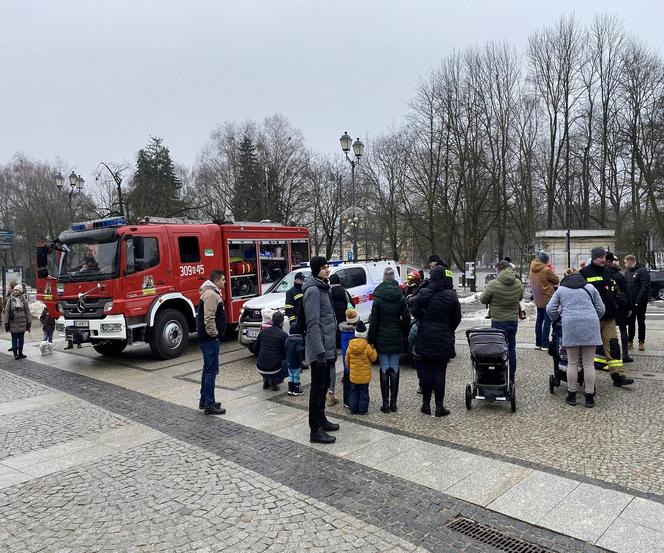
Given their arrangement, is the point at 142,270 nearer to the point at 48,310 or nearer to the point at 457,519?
the point at 48,310

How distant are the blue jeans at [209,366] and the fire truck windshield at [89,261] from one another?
4727 millimetres

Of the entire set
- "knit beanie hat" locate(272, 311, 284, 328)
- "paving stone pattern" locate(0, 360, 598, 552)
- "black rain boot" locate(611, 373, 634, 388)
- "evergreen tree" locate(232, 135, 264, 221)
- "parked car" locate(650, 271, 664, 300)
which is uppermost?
"evergreen tree" locate(232, 135, 264, 221)

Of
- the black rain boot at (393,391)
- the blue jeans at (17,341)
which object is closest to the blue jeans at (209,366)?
the black rain boot at (393,391)

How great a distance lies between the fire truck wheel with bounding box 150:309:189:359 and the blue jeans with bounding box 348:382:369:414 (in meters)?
6.02

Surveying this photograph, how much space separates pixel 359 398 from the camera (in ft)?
21.3

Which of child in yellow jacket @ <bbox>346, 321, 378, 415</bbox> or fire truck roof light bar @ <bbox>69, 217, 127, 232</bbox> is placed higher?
fire truck roof light bar @ <bbox>69, 217, 127, 232</bbox>

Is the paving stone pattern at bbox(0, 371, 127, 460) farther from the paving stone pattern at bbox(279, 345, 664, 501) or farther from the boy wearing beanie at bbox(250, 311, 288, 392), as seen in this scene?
the paving stone pattern at bbox(279, 345, 664, 501)

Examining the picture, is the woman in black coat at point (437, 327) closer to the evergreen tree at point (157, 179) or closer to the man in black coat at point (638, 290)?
the man in black coat at point (638, 290)

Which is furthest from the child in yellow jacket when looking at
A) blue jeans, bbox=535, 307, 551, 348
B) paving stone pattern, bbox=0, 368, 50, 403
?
paving stone pattern, bbox=0, 368, 50, 403

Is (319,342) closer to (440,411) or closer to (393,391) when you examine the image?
(393,391)

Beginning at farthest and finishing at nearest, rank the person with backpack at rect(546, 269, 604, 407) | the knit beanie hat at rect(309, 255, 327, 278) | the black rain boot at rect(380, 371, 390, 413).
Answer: the black rain boot at rect(380, 371, 390, 413)
the person with backpack at rect(546, 269, 604, 407)
the knit beanie hat at rect(309, 255, 327, 278)

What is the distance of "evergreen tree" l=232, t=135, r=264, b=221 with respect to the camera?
40031 millimetres

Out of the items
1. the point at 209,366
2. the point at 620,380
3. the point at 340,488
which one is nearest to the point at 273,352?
the point at 209,366

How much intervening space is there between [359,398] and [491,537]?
9.96 feet
